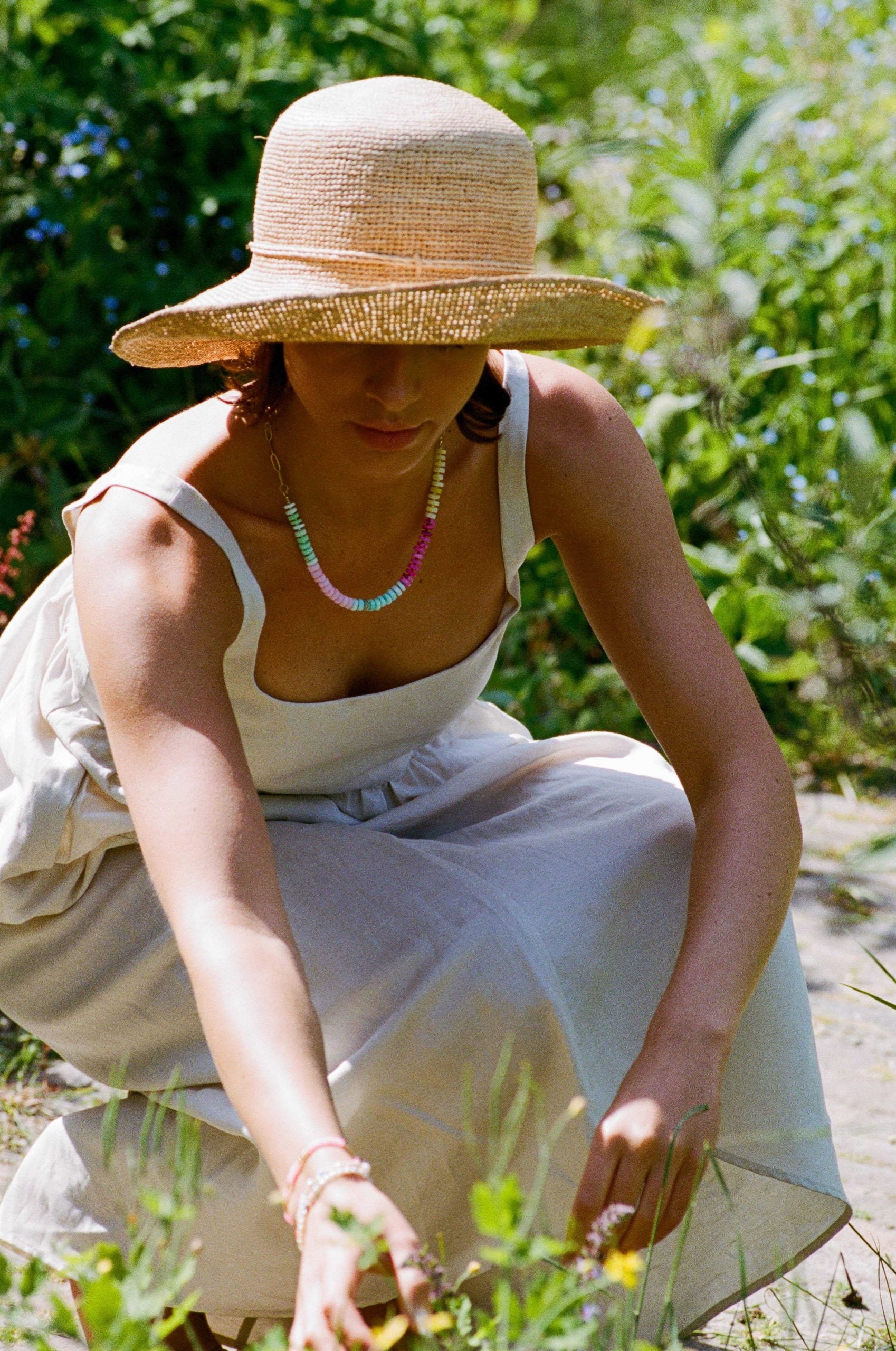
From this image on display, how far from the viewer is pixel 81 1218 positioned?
1.67 metres

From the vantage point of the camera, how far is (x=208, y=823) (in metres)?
1.38

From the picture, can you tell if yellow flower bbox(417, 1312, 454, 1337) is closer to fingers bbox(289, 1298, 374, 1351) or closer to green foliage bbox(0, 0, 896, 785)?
fingers bbox(289, 1298, 374, 1351)

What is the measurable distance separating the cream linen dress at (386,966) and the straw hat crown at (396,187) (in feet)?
1.03

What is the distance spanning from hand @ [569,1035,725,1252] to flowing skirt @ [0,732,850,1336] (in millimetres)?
89

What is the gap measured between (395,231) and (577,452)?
46 centimetres

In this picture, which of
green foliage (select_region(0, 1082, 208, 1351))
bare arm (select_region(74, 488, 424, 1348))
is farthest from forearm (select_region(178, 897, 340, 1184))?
green foliage (select_region(0, 1082, 208, 1351))

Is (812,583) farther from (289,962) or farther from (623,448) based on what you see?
(623,448)

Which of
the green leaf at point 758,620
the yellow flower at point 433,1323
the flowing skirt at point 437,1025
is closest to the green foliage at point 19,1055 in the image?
the flowing skirt at point 437,1025

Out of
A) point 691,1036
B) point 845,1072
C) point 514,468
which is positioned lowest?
point 845,1072

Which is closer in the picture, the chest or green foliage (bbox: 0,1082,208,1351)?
green foliage (bbox: 0,1082,208,1351)

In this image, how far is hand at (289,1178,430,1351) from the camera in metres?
1.06

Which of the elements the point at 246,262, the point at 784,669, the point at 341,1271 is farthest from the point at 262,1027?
the point at 246,262

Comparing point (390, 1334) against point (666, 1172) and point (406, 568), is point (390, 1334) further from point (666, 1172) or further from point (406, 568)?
point (406, 568)

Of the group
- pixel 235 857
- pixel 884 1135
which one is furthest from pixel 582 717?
pixel 235 857
